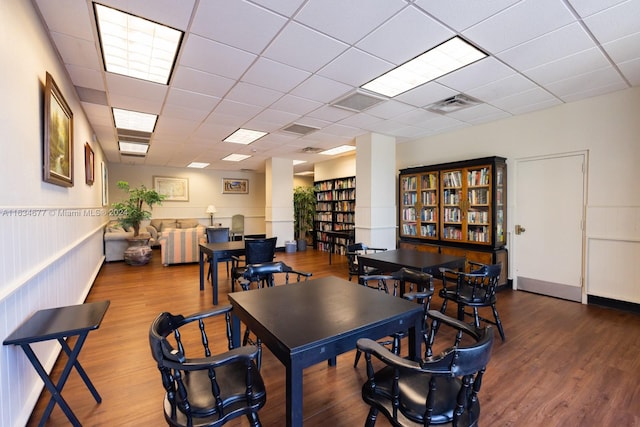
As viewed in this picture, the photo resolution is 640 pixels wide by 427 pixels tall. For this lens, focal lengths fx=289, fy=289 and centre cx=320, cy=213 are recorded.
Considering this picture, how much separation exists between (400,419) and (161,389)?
1.77m

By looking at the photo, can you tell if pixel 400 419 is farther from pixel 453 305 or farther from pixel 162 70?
pixel 162 70

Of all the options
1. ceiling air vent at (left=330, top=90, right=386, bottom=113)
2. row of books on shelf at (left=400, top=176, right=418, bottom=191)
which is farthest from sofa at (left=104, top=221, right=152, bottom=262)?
row of books on shelf at (left=400, top=176, right=418, bottom=191)

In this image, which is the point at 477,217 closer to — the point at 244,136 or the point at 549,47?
the point at 549,47

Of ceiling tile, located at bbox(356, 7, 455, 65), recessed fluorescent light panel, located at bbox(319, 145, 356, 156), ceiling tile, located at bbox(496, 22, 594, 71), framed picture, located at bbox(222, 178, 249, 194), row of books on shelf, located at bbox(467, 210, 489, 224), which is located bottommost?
row of books on shelf, located at bbox(467, 210, 489, 224)

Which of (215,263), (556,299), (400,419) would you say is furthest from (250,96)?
(556,299)

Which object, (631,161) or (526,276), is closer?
(631,161)

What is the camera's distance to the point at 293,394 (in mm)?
1197

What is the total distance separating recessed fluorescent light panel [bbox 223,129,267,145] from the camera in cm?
544

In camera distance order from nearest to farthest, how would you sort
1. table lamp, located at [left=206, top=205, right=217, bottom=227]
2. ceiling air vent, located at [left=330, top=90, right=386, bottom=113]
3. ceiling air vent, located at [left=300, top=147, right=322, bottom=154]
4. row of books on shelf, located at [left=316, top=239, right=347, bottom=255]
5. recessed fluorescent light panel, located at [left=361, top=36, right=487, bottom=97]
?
recessed fluorescent light panel, located at [left=361, top=36, right=487, bottom=97], ceiling air vent, located at [left=330, top=90, right=386, bottom=113], ceiling air vent, located at [left=300, top=147, right=322, bottom=154], row of books on shelf, located at [left=316, top=239, right=347, bottom=255], table lamp, located at [left=206, top=205, right=217, bottom=227]

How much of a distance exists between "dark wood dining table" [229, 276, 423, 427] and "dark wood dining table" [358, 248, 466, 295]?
111 cm

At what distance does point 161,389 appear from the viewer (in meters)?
2.08

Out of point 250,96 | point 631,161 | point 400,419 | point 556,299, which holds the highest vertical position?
point 250,96

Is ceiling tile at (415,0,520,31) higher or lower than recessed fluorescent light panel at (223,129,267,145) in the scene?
higher

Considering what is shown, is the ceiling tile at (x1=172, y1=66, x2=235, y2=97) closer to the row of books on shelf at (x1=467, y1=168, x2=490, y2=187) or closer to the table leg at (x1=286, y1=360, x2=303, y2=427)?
the table leg at (x1=286, y1=360, x2=303, y2=427)
